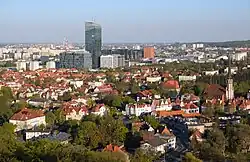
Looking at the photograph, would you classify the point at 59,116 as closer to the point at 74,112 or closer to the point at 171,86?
the point at 74,112

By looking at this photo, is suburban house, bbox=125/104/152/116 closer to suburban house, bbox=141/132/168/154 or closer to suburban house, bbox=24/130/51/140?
suburban house, bbox=24/130/51/140

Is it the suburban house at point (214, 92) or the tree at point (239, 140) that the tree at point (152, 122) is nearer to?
the tree at point (239, 140)

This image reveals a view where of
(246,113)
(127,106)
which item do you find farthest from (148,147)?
(127,106)

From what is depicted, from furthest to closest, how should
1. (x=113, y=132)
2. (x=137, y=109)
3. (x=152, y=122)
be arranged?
1. (x=137, y=109)
2. (x=152, y=122)
3. (x=113, y=132)

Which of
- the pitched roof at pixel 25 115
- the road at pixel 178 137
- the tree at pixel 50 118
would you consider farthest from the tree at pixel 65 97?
the road at pixel 178 137

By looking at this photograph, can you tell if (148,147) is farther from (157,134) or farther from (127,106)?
(127,106)

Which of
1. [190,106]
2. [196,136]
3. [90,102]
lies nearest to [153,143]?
[196,136]

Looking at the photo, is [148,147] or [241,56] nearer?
[148,147]
